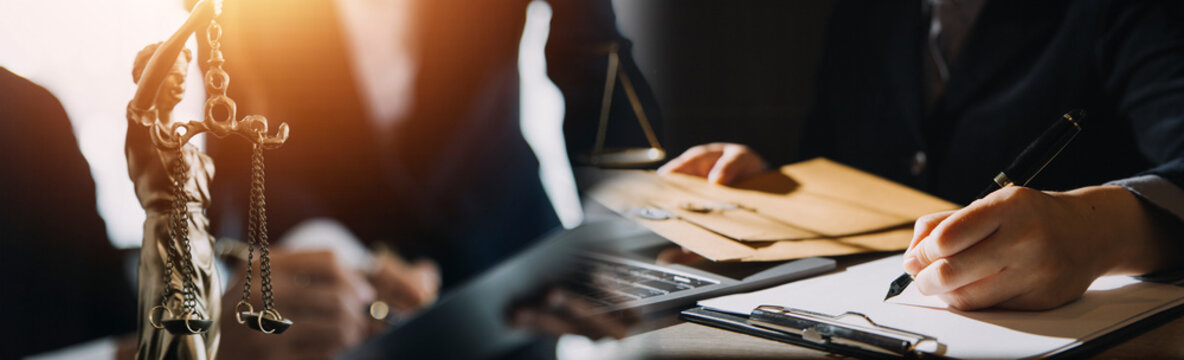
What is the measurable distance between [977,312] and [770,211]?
163mm

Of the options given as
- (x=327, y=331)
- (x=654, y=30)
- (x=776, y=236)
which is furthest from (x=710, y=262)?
(x=327, y=331)

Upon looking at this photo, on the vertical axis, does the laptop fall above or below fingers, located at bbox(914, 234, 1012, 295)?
below

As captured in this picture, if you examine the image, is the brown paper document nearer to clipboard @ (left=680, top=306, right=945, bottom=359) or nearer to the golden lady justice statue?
clipboard @ (left=680, top=306, right=945, bottom=359)

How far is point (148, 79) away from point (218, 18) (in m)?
0.03

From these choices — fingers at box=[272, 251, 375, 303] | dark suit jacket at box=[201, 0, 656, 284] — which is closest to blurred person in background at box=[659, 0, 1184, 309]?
dark suit jacket at box=[201, 0, 656, 284]

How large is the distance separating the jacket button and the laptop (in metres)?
0.23

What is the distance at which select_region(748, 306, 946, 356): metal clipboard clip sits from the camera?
29cm

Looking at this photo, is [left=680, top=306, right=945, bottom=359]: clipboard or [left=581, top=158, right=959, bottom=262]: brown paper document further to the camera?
[left=581, top=158, right=959, bottom=262]: brown paper document

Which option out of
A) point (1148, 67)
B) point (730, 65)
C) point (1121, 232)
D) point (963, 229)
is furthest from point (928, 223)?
point (1148, 67)

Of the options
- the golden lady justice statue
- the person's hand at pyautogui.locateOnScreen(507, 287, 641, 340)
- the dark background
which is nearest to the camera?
the golden lady justice statue

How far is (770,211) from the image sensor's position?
19.6 inches

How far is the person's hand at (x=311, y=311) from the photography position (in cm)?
26

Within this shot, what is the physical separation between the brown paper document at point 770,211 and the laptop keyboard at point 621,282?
0.02m

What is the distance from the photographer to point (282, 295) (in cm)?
26
